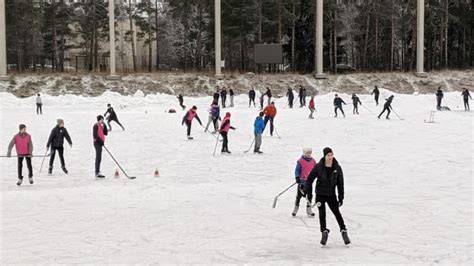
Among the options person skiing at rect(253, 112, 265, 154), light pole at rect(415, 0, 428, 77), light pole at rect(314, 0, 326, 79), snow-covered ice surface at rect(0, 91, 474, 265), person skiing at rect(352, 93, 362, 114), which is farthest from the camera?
light pole at rect(415, 0, 428, 77)

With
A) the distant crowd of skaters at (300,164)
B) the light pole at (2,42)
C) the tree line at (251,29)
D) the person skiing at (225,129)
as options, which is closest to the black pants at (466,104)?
the distant crowd of skaters at (300,164)

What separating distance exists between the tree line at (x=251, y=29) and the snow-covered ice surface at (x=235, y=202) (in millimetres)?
29308

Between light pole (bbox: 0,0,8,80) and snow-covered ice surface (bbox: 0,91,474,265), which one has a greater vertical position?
light pole (bbox: 0,0,8,80)

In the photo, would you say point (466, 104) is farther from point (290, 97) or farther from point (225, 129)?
point (225, 129)

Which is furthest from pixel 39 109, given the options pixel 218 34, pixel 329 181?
pixel 329 181

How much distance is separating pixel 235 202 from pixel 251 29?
43.9 metres

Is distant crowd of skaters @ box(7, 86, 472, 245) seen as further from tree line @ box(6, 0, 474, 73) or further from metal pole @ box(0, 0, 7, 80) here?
tree line @ box(6, 0, 474, 73)

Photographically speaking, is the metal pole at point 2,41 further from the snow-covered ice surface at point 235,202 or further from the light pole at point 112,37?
the snow-covered ice surface at point 235,202

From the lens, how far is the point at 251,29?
54719 millimetres

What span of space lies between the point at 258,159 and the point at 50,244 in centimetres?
987

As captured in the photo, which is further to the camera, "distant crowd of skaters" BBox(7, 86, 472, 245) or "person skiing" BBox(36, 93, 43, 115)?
"person skiing" BBox(36, 93, 43, 115)

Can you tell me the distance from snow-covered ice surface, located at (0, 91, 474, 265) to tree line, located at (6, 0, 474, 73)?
96.2ft

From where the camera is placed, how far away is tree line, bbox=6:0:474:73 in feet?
175

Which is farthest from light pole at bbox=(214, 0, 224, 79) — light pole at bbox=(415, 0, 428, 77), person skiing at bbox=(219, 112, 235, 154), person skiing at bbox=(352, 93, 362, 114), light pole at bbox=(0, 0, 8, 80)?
person skiing at bbox=(219, 112, 235, 154)
